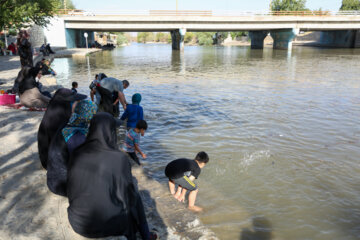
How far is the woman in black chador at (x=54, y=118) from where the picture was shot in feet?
14.0

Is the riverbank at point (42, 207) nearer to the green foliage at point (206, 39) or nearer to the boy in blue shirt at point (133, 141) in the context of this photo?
the boy in blue shirt at point (133, 141)

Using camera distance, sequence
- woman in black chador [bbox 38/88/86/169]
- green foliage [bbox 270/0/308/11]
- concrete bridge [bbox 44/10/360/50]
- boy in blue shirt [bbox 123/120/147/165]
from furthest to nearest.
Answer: green foliage [bbox 270/0/308/11] → concrete bridge [bbox 44/10/360/50] → boy in blue shirt [bbox 123/120/147/165] → woman in black chador [bbox 38/88/86/169]

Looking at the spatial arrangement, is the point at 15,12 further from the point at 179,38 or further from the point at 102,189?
the point at 179,38

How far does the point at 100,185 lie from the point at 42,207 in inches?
57.4

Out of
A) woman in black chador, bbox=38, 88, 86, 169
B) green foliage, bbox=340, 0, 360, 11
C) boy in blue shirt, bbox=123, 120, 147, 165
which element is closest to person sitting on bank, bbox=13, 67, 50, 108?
boy in blue shirt, bbox=123, 120, 147, 165

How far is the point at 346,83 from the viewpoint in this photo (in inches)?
650

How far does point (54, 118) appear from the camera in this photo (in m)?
→ 4.26

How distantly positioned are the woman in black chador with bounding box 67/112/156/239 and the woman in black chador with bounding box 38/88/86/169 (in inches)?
59.9

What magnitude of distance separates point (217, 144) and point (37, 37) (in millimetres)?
42871

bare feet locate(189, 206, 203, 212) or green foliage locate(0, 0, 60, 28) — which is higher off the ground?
green foliage locate(0, 0, 60, 28)

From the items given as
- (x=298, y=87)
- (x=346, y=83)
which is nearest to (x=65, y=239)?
(x=298, y=87)

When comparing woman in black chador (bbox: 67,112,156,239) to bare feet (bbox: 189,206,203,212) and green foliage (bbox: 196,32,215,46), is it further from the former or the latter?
green foliage (bbox: 196,32,215,46)

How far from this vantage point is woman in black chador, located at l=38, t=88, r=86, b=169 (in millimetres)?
4266

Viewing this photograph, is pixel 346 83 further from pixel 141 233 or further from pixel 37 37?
pixel 37 37
